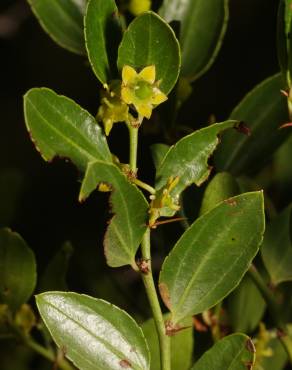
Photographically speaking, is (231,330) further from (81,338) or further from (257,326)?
(81,338)

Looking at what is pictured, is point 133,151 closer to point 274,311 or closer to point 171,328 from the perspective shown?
point 171,328

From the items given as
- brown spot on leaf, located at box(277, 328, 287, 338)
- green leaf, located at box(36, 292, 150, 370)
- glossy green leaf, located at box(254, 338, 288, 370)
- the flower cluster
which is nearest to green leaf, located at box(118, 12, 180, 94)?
the flower cluster

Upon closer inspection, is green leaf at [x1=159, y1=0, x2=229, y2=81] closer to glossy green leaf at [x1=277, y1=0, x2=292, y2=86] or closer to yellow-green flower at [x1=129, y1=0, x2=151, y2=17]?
yellow-green flower at [x1=129, y1=0, x2=151, y2=17]

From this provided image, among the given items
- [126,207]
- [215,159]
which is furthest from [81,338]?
[215,159]

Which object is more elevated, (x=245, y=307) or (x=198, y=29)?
(x=198, y=29)

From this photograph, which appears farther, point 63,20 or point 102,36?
point 63,20

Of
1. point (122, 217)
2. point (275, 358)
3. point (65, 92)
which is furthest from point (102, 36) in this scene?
point (65, 92)
